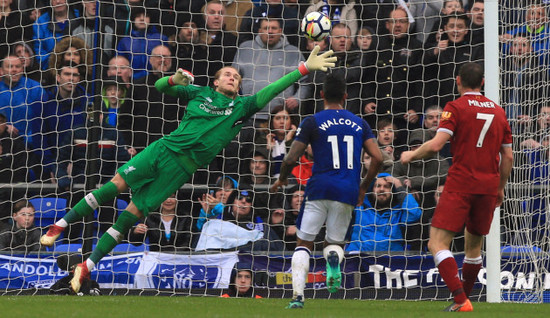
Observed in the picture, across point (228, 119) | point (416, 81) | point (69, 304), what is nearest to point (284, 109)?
point (416, 81)

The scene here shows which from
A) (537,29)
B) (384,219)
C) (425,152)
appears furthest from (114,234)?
(537,29)

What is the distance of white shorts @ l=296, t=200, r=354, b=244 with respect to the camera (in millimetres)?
7070

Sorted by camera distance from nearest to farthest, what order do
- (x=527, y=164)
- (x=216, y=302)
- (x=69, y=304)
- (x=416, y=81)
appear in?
(x=69, y=304), (x=216, y=302), (x=527, y=164), (x=416, y=81)

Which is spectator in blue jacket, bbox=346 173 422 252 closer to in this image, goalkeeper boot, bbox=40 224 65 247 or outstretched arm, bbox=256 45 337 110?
outstretched arm, bbox=256 45 337 110

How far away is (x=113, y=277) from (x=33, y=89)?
2915mm

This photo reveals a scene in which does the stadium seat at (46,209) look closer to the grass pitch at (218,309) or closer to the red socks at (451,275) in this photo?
the grass pitch at (218,309)

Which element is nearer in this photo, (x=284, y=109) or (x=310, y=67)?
(x=310, y=67)

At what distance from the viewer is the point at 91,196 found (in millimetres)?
8367

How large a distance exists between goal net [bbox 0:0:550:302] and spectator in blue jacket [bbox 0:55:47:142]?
2 centimetres

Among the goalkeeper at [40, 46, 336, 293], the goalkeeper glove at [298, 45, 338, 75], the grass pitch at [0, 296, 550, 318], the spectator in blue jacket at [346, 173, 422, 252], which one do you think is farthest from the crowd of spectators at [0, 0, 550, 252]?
the goalkeeper glove at [298, 45, 338, 75]

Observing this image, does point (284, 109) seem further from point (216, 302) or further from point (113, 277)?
point (216, 302)

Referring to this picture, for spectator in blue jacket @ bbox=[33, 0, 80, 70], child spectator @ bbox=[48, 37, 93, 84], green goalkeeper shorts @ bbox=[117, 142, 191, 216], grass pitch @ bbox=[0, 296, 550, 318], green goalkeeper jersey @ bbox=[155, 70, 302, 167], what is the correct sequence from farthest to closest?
spectator in blue jacket @ bbox=[33, 0, 80, 70]
child spectator @ bbox=[48, 37, 93, 84]
green goalkeeper jersey @ bbox=[155, 70, 302, 167]
green goalkeeper shorts @ bbox=[117, 142, 191, 216]
grass pitch @ bbox=[0, 296, 550, 318]

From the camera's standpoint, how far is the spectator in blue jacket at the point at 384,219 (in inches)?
413

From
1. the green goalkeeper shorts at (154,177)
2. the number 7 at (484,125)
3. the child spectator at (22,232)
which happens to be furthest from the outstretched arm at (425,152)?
the child spectator at (22,232)
